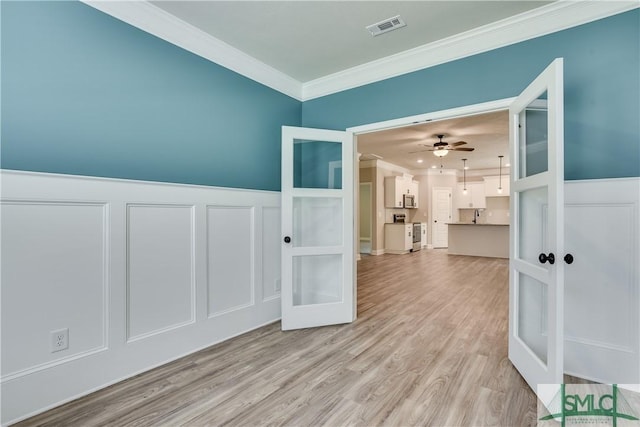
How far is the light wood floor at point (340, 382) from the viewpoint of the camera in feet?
5.82

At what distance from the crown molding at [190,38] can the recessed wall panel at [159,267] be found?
1.38m

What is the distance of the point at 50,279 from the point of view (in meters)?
1.88

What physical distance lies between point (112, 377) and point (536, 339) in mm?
2955

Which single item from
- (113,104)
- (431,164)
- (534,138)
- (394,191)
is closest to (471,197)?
(431,164)

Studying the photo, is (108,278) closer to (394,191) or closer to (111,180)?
(111,180)

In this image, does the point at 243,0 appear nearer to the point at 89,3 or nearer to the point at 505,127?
the point at 89,3

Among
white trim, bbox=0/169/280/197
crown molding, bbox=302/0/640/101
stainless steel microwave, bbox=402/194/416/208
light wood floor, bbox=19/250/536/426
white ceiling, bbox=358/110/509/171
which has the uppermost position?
white ceiling, bbox=358/110/509/171

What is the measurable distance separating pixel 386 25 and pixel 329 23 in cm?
47

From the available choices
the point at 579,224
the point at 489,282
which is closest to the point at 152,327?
the point at 579,224

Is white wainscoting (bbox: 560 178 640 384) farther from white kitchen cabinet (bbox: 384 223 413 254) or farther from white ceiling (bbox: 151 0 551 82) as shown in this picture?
white kitchen cabinet (bbox: 384 223 413 254)

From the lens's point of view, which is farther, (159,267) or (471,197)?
(471,197)

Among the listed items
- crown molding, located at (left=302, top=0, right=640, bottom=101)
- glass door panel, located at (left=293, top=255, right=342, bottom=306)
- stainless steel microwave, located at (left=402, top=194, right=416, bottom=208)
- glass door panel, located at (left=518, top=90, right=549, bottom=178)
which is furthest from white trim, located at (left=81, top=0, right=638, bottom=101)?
stainless steel microwave, located at (left=402, top=194, right=416, bottom=208)

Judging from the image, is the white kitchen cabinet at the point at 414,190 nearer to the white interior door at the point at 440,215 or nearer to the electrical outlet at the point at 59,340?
the white interior door at the point at 440,215

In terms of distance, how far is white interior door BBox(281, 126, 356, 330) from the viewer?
3164 millimetres
